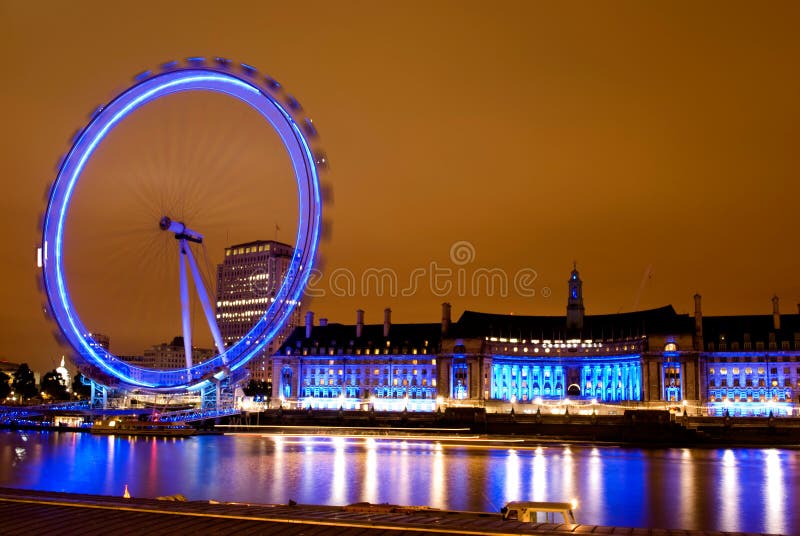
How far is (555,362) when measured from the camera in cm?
12369

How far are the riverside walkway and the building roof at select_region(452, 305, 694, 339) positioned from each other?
101215 mm

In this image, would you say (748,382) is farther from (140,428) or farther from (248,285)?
(248,285)

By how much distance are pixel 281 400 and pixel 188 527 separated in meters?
108

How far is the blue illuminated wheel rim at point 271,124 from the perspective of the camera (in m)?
56.2

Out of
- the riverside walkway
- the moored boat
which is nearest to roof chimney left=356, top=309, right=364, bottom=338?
the moored boat

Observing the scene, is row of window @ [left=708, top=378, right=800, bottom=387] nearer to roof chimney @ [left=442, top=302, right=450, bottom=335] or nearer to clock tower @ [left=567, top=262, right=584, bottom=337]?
clock tower @ [left=567, top=262, right=584, bottom=337]

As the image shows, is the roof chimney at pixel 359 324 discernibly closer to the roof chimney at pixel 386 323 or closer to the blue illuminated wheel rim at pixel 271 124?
the roof chimney at pixel 386 323

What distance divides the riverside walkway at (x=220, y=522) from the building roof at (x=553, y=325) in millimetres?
101215

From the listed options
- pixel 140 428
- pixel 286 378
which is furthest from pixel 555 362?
pixel 140 428

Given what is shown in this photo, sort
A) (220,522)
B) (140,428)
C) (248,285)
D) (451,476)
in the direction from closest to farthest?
(220,522), (451,476), (140,428), (248,285)

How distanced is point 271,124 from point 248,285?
445ft

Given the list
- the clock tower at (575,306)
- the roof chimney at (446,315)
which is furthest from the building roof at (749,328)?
the roof chimney at (446,315)

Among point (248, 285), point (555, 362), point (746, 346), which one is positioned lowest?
point (555, 362)

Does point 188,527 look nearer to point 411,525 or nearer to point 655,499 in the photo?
point 411,525
